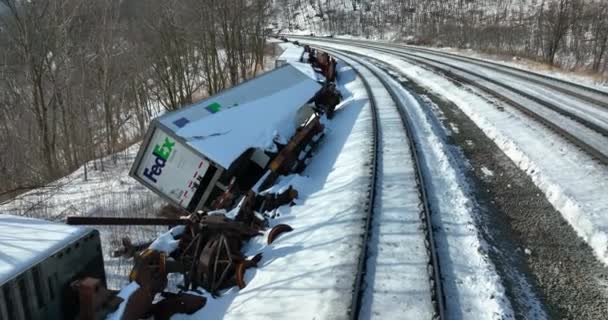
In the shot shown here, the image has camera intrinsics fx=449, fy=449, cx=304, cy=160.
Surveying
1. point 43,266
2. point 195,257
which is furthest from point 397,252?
point 43,266

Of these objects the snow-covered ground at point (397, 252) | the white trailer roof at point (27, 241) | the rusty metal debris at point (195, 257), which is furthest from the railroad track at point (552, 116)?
the white trailer roof at point (27, 241)

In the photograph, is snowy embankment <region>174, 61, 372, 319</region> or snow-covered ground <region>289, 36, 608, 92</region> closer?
snowy embankment <region>174, 61, 372, 319</region>

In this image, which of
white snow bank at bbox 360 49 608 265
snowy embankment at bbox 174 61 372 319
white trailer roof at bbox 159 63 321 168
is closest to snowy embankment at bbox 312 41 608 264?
white snow bank at bbox 360 49 608 265

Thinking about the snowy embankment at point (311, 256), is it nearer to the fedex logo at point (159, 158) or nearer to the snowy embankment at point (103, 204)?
the fedex logo at point (159, 158)

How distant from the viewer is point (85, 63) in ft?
79.2

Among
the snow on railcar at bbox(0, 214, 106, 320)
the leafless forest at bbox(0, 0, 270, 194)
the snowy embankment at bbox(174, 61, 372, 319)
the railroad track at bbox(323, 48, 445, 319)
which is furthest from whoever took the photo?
the leafless forest at bbox(0, 0, 270, 194)

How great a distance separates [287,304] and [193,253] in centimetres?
237

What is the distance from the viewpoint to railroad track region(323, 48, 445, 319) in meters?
6.05

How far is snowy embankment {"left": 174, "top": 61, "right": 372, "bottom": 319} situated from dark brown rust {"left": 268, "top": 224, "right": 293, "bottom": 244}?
11cm

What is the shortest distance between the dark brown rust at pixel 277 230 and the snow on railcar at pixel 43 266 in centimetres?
301

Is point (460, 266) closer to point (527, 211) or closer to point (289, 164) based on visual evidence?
point (527, 211)

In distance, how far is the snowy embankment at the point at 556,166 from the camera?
7.63 metres

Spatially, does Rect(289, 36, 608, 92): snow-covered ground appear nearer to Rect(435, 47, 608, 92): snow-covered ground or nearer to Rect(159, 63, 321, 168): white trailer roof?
Rect(435, 47, 608, 92): snow-covered ground

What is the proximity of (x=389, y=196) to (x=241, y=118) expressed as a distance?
16.0 ft
